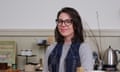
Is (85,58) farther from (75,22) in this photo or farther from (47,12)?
(47,12)

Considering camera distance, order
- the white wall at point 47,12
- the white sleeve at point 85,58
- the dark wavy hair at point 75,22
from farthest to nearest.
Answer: the white wall at point 47,12 → the dark wavy hair at point 75,22 → the white sleeve at point 85,58

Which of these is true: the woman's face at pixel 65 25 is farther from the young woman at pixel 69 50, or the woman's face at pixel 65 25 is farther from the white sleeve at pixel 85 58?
the white sleeve at pixel 85 58

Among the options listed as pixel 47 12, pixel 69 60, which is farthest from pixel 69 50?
pixel 47 12

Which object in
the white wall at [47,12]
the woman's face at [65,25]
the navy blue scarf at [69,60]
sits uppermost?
the white wall at [47,12]

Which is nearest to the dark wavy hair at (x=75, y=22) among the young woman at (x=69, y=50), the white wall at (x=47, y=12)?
the young woman at (x=69, y=50)

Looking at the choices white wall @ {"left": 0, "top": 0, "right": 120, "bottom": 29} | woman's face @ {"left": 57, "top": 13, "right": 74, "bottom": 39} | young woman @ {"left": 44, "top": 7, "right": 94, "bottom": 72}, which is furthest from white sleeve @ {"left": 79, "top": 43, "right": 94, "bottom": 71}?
white wall @ {"left": 0, "top": 0, "right": 120, "bottom": 29}

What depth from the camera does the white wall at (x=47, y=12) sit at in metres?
2.86

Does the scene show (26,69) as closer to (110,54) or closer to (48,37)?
(48,37)

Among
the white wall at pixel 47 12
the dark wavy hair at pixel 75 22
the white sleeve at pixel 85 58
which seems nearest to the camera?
the white sleeve at pixel 85 58

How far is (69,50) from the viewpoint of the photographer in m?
1.41

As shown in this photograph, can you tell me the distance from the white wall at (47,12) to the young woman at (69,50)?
1392mm

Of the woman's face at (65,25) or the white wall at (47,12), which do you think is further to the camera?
the white wall at (47,12)

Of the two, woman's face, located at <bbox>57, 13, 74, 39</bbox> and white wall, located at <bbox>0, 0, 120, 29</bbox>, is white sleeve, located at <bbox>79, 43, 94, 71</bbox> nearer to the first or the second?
woman's face, located at <bbox>57, 13, 74, 39</bbox>

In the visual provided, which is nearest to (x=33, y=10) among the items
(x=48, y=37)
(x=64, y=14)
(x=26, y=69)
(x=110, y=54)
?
(x=48, y=37)
